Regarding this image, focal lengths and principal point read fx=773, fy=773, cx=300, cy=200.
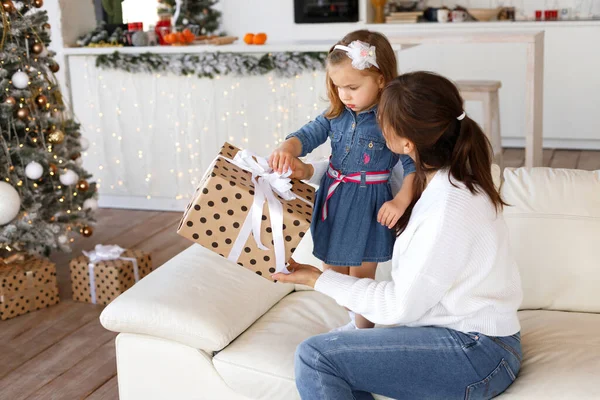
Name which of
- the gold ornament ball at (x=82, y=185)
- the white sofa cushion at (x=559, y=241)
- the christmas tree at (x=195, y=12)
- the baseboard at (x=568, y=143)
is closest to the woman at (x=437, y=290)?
the white sofa cushion at (x=559, y=241)

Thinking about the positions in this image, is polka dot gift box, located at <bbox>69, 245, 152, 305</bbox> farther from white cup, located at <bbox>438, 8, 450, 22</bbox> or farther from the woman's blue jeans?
white cup, located at <bbox>438, 8, 450, 22</bbox>

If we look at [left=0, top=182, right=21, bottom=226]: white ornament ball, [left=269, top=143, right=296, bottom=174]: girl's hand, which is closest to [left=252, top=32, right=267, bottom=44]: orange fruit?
[left=0, top=182, right=21, bottom=226]: white ornament ball

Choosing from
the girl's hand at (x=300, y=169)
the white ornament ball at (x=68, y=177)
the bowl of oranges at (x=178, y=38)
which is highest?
the bowl of oranges at (x=178, y=38)

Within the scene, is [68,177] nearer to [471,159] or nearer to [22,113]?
[22,113]

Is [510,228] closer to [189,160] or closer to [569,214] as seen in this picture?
[569,214]

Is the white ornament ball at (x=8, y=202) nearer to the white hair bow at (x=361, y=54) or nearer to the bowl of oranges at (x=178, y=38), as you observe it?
the bowl of oranges at (x=178, y=38)

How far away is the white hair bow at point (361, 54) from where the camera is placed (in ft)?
6.37

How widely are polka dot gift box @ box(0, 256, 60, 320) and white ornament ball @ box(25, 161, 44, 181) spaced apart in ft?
Answer: 1.29

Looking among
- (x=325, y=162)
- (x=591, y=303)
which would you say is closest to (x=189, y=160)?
(x=325, y=162)

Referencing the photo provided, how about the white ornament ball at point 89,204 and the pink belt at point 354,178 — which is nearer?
the pink belt at point 354,178

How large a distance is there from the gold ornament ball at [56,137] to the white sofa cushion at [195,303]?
152 centimetres

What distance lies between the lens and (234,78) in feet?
14.9

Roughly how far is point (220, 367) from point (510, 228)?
0.96 meters

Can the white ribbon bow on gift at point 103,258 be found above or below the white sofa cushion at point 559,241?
below
